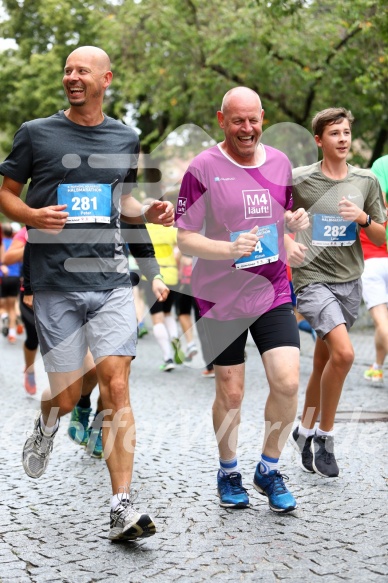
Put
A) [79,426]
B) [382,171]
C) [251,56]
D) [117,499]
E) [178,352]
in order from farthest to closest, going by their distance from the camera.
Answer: [251,56]
[178,352]
[382,171]
[79,426]
[117,499]

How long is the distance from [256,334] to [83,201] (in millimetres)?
1059

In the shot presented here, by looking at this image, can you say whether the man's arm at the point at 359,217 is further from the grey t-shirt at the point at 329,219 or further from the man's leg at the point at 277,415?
the man's leg at the point at 277,415

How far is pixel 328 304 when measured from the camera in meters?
5.57

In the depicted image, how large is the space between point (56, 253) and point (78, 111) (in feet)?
2.23

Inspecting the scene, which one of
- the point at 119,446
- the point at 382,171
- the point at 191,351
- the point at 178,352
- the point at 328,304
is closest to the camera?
the point at 119,446

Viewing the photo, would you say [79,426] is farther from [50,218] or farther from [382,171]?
[382,171]

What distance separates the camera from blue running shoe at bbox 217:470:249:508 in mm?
4855

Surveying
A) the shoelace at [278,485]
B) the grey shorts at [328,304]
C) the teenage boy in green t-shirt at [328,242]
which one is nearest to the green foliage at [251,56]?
the teenage boy in green t-shirt at [328,242]

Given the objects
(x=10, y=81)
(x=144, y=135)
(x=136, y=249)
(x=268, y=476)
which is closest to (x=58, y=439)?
(x=136, y=249)

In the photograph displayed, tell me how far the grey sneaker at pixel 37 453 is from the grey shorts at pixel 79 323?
547mm

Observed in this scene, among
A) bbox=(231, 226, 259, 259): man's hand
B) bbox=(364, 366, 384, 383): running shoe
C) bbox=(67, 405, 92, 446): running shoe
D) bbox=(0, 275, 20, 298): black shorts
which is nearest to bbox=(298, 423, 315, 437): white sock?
bbox=(67, 405, 92, 446): running shoe

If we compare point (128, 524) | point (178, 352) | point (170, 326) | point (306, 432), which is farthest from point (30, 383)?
point (128, 524)

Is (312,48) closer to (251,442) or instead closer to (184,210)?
(251,442)

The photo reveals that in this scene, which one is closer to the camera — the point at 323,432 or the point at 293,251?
the point at 293,251
